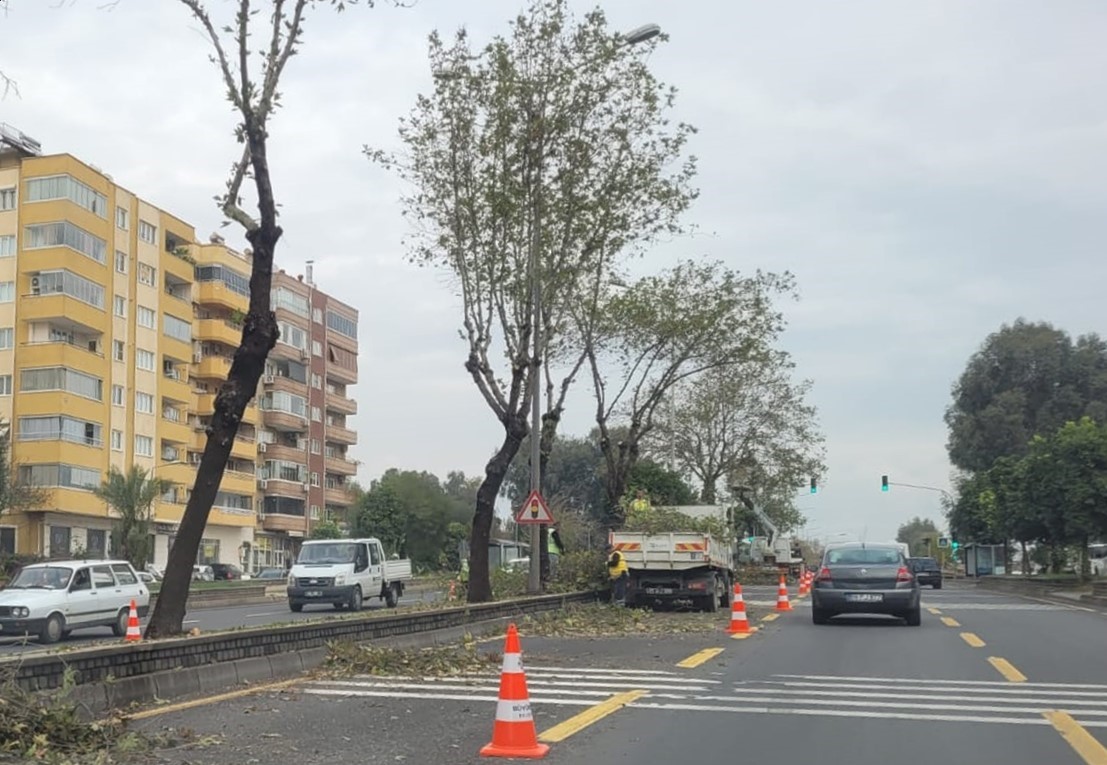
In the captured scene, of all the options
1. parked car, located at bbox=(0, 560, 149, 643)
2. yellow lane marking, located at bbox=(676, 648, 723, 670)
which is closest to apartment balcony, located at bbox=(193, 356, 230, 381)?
parked car, located at bbox=(0, 560, 149, 643)

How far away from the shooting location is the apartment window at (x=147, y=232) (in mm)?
67125

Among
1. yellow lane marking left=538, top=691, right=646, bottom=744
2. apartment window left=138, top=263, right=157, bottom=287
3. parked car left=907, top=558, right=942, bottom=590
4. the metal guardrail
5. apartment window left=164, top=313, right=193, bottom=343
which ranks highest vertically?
apartment window left=138, top=263, right=157, bottom=287

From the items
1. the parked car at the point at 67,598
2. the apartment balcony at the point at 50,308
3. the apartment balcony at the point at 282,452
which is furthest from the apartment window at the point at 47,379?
the parked car at the point at 67,598

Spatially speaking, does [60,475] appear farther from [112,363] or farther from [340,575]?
[340,575]

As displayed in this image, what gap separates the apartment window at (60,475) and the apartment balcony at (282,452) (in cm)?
2453

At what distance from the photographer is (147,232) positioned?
6794 cm

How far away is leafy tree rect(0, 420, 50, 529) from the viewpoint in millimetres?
44031

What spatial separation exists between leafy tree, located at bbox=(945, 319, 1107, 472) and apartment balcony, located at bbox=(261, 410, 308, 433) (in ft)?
151

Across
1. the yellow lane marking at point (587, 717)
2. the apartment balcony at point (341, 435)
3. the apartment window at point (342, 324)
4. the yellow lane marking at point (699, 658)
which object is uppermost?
the apartment window at point (342, 324)

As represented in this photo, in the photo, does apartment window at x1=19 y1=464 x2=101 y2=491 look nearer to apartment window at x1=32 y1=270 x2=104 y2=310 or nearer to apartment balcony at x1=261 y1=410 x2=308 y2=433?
apartment window at x1=32 y1=270 x2=104 y2=310

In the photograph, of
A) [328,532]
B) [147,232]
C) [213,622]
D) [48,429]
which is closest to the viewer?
[213,622]

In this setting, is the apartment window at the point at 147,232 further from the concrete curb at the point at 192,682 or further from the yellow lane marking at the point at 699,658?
the yellow lane marking at the point at 699,658

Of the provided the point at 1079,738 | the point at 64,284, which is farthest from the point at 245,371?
the point at 64,284

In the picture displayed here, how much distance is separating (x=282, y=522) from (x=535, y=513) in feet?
213
